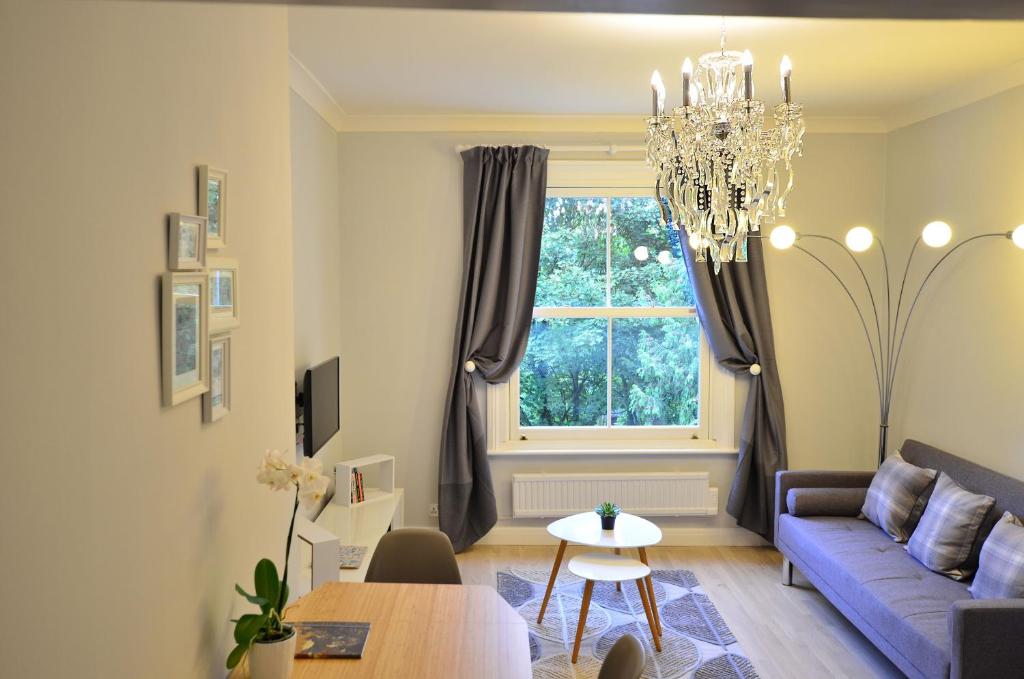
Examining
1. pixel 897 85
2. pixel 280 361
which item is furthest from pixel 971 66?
pixel 280 361

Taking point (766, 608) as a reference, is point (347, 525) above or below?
above

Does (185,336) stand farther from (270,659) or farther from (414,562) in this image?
(414,562)

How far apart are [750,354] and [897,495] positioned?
1326mm

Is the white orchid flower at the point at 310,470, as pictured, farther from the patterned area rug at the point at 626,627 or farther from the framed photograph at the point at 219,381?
the patterned area rug at the point at 626,627

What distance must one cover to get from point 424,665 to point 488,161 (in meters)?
3.60

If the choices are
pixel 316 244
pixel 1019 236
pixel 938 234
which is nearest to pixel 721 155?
pixel 1019 236

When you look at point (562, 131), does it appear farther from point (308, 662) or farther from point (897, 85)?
point (308, 662)

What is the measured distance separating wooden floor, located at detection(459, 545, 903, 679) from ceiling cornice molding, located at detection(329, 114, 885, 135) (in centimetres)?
260

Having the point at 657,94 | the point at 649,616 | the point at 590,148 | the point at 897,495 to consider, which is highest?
the point at 590,148

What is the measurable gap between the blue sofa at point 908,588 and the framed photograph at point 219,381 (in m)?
2.54

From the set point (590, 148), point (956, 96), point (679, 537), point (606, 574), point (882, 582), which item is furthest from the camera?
point (679, 537)

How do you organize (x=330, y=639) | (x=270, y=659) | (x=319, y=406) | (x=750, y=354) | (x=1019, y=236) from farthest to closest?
(x=750, y=354) → (x=319, y=406) → (x=1019, y=236) → (x=330, y=639) → (x=270, y=659)

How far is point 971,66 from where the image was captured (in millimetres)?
4035

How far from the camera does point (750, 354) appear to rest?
531 centimetres
